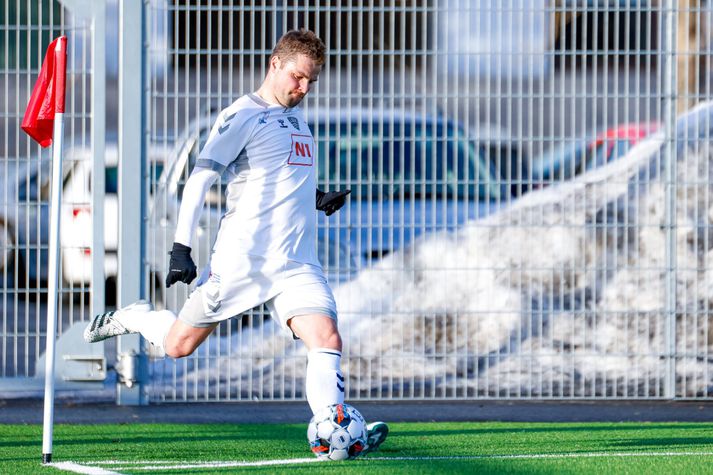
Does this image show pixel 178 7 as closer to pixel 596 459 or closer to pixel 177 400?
pixel 177 400

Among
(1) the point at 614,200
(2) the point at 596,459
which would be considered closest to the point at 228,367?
(1) the point at 614,200

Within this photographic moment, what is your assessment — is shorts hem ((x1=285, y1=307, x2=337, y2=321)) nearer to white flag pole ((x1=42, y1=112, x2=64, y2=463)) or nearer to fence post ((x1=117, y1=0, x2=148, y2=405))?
white flag pole ((x1=42, y1=112, x2=64, y2=463))

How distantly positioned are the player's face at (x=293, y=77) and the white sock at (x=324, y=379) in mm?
1097

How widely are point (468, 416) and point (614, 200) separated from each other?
5.64ft

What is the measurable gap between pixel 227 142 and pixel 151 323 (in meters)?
1.07

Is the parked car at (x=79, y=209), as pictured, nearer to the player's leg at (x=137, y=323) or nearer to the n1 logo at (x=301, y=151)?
the player's leg at (x=137, y=323)

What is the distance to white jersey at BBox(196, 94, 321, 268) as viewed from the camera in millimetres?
6418

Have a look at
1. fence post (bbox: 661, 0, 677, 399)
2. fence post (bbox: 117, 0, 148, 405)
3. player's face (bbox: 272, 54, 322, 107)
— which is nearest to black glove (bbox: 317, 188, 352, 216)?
player's face (bbox: 272, 54, 322, 107)

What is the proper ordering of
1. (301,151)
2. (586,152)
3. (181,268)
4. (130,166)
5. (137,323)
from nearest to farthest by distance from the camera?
1. (181,268)
2. (301,151)
3. (137,323)
4. (130,166)
5. (586,152)

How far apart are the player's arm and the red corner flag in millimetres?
674

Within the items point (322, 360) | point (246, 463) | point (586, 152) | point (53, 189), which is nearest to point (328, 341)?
point (322, 360)

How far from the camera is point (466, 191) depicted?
30.3ft

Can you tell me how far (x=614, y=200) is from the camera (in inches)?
372

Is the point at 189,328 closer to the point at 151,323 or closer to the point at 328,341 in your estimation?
the point at 151,323
